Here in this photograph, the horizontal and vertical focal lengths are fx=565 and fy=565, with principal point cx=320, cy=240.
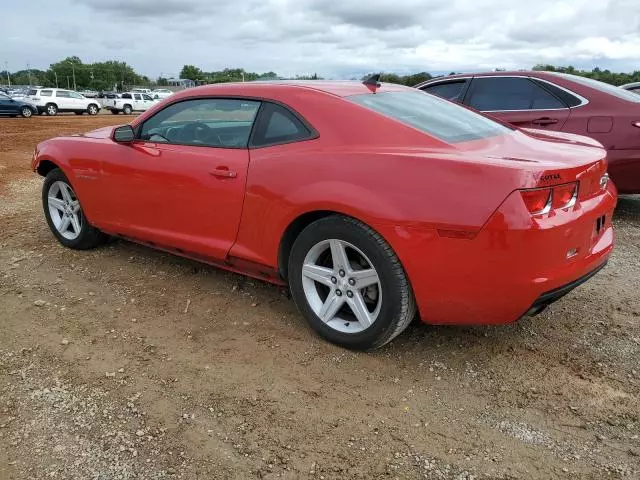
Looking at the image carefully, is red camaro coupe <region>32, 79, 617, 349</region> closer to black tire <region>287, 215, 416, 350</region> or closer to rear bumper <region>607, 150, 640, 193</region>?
black tire <region>287, 215, 416, 350</region>

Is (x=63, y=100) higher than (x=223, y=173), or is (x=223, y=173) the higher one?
(x=63, y=100)

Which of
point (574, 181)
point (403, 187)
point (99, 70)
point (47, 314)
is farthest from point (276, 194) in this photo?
point (99, 70)

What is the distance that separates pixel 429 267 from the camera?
270 cm

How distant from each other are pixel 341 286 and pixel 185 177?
4.31ft

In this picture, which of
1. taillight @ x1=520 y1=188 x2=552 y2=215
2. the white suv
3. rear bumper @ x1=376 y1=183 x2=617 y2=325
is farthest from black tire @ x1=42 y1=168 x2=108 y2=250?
the white suv

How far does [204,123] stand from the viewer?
385 centimetres

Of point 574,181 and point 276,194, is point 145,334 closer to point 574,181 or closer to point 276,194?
point 276,194

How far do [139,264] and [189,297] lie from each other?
2.91 feet

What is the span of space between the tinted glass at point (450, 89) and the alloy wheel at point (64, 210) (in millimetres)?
4168

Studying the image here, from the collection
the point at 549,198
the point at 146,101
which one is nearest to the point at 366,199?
the point at 549,198

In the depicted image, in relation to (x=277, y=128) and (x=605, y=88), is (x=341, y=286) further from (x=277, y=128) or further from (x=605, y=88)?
(x=605, y=88)

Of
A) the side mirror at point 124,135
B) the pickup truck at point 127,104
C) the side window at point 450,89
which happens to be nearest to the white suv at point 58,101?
the pickup truck at point 127,104

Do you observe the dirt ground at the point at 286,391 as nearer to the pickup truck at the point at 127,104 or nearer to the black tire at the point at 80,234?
the black tire at the point at 80,234

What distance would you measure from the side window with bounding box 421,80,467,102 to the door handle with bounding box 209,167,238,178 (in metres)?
3.98
